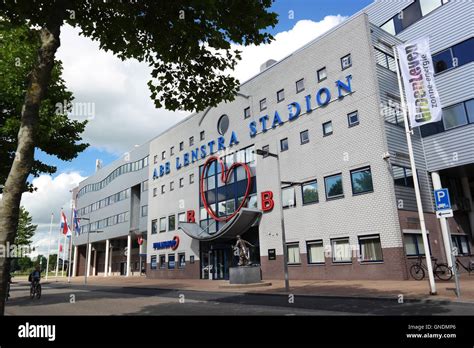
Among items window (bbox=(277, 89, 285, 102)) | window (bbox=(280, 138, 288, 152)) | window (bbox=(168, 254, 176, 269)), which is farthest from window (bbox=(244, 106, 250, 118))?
window (bbox=(168, 254, 176, 269))

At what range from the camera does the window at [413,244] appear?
69.7 ft

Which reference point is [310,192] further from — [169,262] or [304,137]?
[169,262]

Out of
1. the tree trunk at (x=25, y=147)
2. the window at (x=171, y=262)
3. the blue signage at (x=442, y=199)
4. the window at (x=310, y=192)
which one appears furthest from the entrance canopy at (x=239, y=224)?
the tree trunk at (x=25, y=147)

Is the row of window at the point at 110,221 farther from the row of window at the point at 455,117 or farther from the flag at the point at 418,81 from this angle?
the flag at the point at 418,81

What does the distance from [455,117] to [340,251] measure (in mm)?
10671

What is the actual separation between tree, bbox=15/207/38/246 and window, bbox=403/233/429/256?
57.1 meters

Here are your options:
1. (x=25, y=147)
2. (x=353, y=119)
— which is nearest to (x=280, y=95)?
(x=353, y=119)

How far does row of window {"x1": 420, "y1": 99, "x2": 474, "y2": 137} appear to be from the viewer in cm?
2241

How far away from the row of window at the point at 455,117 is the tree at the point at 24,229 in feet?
193

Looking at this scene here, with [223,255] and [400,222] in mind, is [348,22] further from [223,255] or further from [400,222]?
[223,255]

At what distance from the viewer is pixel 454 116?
23.2m
